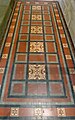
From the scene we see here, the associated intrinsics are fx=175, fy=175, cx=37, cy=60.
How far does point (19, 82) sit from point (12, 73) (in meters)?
0.18

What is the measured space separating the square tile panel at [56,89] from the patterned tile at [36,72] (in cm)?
16

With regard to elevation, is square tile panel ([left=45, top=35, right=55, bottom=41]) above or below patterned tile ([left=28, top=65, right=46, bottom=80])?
above

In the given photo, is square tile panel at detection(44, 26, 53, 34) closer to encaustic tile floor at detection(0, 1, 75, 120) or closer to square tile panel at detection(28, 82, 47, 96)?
encaustic tile floor at detection(0, 1, 75, 120)

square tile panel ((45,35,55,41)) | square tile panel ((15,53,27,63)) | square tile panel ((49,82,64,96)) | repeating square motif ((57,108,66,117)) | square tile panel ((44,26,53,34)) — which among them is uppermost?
square tile panel ((44,26,53,34))

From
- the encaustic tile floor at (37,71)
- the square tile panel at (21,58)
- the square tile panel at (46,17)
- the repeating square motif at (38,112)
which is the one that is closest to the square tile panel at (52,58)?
the encaustic tile floor at (37,71)

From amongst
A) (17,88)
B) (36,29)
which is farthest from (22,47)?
(17,88)

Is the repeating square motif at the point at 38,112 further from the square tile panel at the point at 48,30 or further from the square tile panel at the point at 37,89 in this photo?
the square tile panel at the point at 48,30

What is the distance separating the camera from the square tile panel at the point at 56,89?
1.88 metres

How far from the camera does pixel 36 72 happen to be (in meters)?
2.13

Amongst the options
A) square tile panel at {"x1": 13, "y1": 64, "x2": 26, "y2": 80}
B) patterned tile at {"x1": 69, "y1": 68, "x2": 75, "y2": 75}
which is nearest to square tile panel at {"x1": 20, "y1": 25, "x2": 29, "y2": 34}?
square tile panel at {"x1": 13, "y1": 64, "x2": 26, "y2": 80}

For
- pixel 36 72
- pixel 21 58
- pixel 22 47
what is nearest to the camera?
pixel 36 72

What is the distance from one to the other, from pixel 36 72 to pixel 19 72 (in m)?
0.21

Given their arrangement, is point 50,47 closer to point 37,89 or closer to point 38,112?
point 37,89

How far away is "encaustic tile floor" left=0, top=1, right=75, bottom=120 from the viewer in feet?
5.61
